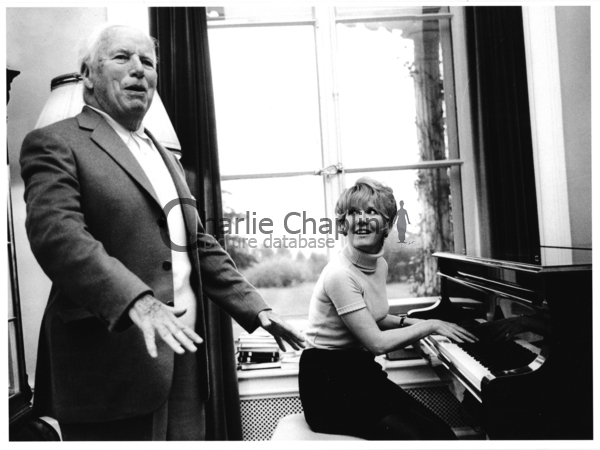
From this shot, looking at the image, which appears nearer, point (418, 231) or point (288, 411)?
point (418, 231)

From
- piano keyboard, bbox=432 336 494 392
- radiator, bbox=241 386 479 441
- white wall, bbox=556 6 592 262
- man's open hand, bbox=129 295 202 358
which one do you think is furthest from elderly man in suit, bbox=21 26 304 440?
white wall, bbox=556 6 592 262

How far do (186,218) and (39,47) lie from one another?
→ 85 cm

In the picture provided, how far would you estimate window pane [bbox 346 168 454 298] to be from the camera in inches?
75.8

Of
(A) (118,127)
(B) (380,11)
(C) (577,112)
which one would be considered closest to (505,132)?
(C) (577,112)

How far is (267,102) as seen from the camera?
2133 millimetres

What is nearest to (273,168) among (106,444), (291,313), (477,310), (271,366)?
(291,313)

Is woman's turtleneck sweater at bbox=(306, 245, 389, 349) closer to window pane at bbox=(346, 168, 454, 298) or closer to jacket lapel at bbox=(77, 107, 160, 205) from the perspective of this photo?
window pane at bbox=(346, 168, 454, 298)

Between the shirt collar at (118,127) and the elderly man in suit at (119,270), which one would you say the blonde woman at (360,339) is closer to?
the elderly man in suit at (119,270)

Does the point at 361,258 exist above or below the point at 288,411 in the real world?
above

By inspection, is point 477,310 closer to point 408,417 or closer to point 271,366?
point 408,417

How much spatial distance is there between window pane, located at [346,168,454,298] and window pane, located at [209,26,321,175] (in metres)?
0.28

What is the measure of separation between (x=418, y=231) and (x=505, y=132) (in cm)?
55

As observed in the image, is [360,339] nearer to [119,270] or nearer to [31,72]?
[119,270]

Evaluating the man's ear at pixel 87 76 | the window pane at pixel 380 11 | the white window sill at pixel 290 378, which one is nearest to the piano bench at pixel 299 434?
the white window sill at pixel 290 378
